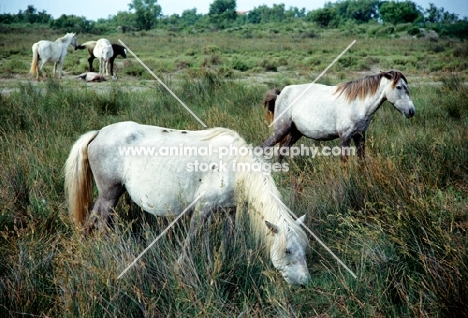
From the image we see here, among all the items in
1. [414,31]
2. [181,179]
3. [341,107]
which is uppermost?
[414,31]

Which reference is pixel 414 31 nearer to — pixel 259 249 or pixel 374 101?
pixel 374 101

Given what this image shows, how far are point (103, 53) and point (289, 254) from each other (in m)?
14.6

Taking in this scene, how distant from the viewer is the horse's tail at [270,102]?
7.21 metres

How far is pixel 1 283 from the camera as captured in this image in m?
3.03

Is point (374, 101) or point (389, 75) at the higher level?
point (389, 75)

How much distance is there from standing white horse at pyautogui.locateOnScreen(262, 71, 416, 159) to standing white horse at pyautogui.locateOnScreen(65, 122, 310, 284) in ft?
8.43

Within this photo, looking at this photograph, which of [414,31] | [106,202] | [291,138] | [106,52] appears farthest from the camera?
[414,31]

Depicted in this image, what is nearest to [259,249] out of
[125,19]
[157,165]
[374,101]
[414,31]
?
[157,165]

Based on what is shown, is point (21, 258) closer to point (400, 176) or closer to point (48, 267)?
point (48, 267)

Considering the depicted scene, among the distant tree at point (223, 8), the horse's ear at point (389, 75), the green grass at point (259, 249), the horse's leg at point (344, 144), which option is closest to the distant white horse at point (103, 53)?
the green grass at point (259, 249)

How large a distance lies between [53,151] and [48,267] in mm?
3014

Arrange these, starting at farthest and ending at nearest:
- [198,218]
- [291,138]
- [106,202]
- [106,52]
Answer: [106,52]
[291,138]
[106,202]
[198,218]

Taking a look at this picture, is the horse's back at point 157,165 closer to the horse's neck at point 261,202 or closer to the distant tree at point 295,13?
the horse's neck at point 261,202

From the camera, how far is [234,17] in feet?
248
